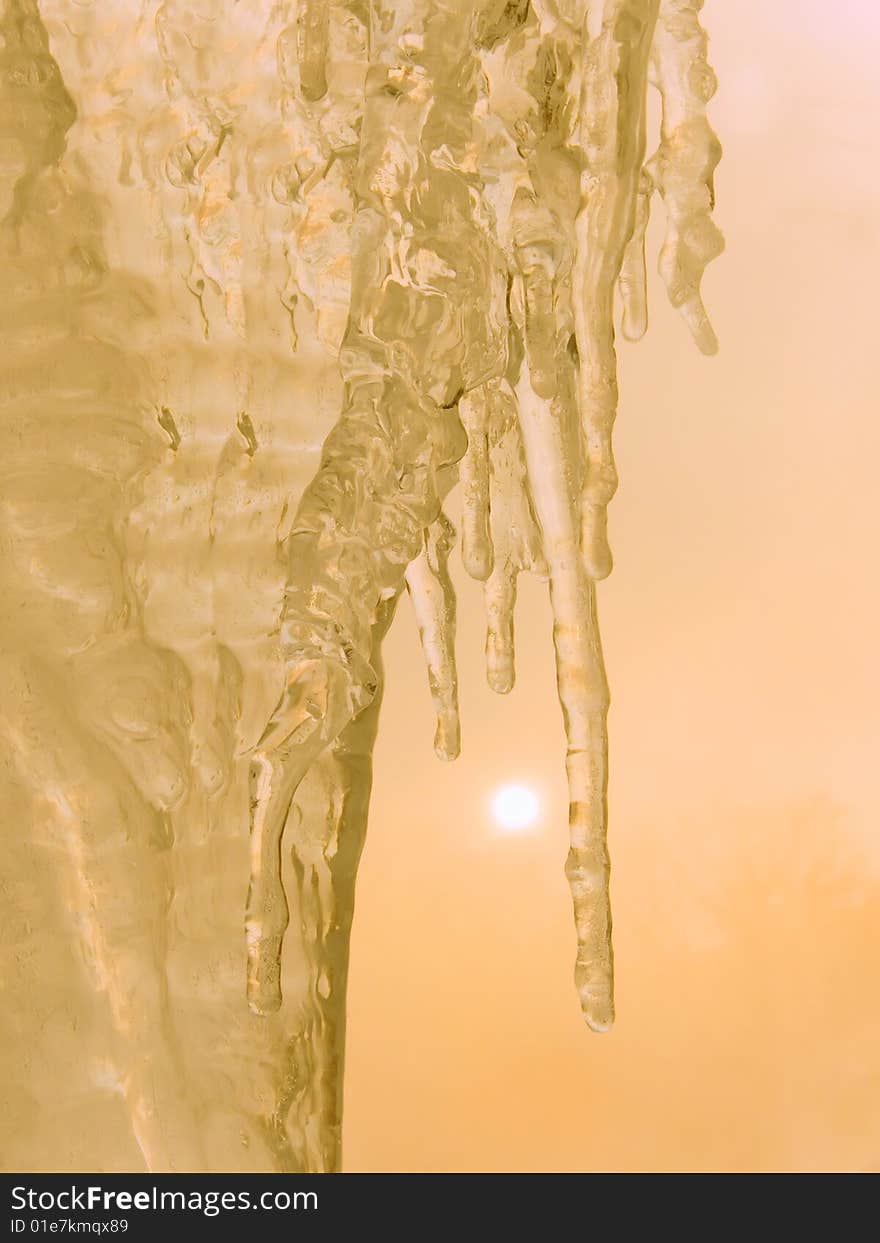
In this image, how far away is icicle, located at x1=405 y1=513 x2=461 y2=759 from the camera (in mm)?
474

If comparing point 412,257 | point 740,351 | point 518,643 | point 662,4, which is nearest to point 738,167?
point 740,351

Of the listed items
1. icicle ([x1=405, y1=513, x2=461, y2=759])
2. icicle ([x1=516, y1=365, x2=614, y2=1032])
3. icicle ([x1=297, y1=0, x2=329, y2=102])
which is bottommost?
icicle ([x1=516, y1=365, x2=614, y2=1032])

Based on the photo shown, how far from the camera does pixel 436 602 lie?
0.47m

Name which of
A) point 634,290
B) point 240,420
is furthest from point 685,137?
point 240,420

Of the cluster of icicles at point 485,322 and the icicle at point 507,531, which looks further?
the icicle at point 507,531

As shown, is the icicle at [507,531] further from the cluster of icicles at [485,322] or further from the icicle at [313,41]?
the icicle at [313,41]

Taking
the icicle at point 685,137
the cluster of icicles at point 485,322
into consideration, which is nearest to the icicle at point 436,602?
the cluster of icicles at point 485,322

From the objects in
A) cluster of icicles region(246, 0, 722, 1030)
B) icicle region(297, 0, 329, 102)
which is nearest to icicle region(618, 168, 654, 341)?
cluster of icicles region(246, 0, 722, 1030)

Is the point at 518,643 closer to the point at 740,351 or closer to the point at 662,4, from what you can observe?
the point at 740,351

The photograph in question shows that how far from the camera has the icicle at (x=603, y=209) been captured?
40 cm

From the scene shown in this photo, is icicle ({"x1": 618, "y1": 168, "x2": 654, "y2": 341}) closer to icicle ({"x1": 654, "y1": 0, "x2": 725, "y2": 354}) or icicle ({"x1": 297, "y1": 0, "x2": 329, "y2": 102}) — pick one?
icicle ({"x1": 654, "y1": 0, "x2": 725, "y2": 354})

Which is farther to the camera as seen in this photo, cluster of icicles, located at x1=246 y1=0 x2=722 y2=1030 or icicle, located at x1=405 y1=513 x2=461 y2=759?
icicle, located at x1=405 y1=513 x2=461 y2=759

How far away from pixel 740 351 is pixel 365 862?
605 mm

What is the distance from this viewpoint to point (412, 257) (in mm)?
370
